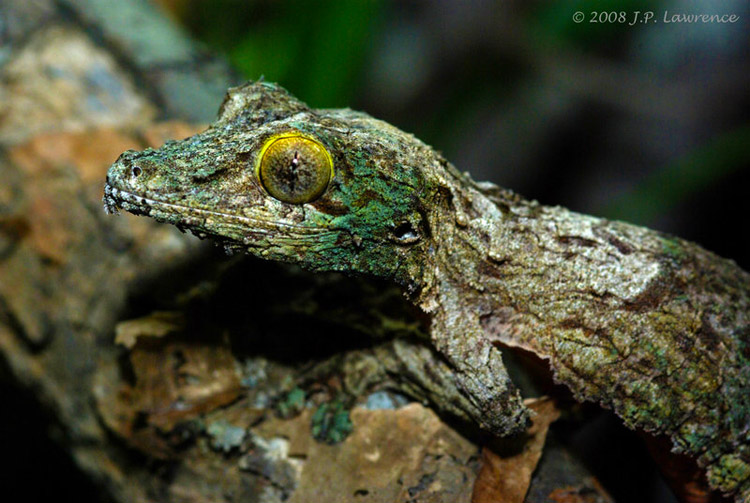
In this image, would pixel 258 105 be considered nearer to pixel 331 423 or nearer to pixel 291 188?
pixel 291 188

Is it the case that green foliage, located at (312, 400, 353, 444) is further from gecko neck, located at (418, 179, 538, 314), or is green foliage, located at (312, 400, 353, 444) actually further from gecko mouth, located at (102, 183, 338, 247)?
gecko mouth, located at (102, 183, 338, 247)

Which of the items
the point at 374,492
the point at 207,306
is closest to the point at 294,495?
the point at 374,492

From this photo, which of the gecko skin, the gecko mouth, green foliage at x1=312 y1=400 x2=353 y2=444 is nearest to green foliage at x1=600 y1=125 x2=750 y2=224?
the gecko skin

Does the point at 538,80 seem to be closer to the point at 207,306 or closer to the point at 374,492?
the point at 207,306

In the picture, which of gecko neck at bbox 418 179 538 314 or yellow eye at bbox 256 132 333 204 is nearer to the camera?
yellow eye at bbox 256 132 333 204

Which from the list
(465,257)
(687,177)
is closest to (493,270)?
(465,257)

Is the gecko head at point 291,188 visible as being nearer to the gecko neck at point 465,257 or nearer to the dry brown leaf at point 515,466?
the gecko neck at point 465,257

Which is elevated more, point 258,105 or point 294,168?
point 258,105
